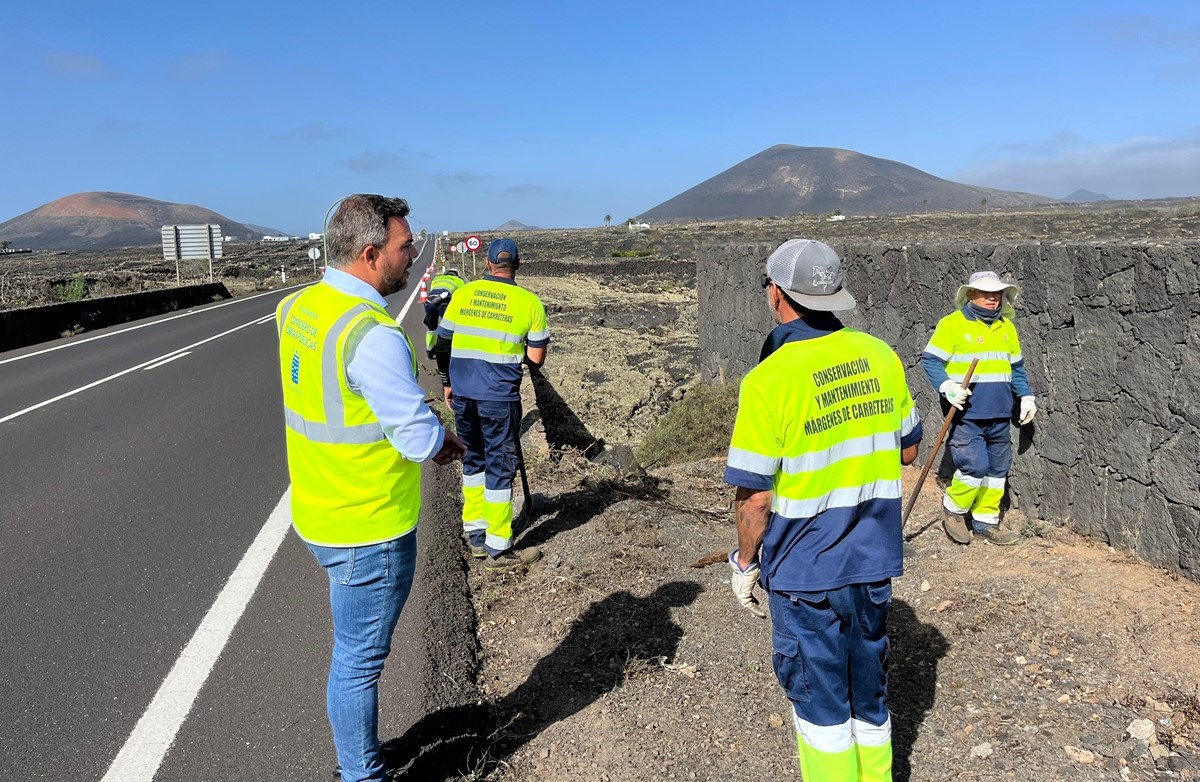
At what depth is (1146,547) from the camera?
508 cm

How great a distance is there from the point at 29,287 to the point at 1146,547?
92.7 ft

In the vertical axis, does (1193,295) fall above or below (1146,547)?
above

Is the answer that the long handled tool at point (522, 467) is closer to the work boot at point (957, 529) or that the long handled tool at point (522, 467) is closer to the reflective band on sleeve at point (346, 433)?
the reflective band on sleeve at point (346, 433)

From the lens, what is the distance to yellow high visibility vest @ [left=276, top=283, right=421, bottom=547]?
9.36 ft

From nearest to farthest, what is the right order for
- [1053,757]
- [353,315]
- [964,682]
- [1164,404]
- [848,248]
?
[353,315]
[1053,757]
[964,682]
[1164,404]
[848,248]

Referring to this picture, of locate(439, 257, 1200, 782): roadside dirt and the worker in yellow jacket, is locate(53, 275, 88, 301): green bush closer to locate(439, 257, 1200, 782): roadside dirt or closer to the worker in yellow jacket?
locate(439, 257, 1200, 782): roadside dirt

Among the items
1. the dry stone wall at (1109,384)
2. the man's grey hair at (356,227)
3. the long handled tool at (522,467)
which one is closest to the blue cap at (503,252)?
the long handled tool at (522,467)

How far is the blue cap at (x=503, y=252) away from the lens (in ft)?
18.7

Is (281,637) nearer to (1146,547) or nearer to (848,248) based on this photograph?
(1146,547)

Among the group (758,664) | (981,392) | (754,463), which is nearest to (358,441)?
(754,463)

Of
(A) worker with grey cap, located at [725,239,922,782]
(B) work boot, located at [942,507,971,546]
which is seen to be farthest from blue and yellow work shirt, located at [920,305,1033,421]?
(A) worker with grey cap, located at [725,239,922,782]

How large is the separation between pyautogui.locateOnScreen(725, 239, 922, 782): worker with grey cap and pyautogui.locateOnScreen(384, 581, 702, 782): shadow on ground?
1297 millimetres

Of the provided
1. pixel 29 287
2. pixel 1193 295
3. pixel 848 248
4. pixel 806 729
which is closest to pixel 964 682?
pixel 806 729

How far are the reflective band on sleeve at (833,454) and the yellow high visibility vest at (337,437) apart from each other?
1317 millimetres
